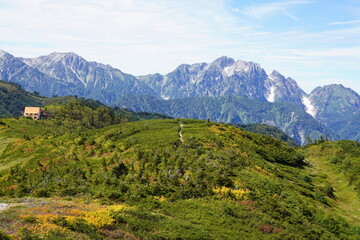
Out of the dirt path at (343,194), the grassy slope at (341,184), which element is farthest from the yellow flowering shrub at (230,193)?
the dirt path at (343,194)

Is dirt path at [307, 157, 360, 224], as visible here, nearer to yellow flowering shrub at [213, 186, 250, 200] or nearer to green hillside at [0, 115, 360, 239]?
green hillside at [0, 115, 360, 239]

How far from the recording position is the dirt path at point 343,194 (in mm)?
56559

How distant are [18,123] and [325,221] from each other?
535 feet

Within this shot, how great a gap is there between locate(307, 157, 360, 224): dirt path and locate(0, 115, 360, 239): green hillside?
8.07 ft

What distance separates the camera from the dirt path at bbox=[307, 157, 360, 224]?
56.6 metres

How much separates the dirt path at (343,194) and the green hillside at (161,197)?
96.8 inches

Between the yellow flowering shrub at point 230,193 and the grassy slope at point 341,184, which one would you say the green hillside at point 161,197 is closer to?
the yellow flowering shrub at point 230,193

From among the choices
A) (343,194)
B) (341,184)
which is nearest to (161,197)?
(343,194)

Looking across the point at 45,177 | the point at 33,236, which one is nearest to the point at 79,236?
the point at 33,236

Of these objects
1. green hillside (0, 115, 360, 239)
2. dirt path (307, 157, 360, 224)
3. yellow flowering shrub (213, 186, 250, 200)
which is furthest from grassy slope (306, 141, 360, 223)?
yellow flowering shrub (213, 186, 250, 200)

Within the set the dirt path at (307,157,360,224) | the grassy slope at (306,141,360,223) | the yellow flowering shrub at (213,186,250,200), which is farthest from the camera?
the grassy slope at (306,141,360,223)

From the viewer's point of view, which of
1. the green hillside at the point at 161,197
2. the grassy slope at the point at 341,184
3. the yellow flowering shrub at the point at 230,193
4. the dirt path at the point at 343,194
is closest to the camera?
the green hillside at the point at 161,197

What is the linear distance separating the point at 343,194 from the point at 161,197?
55.4 metres

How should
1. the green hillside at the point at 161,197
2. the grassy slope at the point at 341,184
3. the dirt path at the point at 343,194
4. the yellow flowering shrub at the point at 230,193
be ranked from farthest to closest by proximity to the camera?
the grassy slope at the point at 341,184
the dirt path at the point at 343,194
the yellow flowering shrub at the point at 230,193
the green hillside at the point at 161,197
